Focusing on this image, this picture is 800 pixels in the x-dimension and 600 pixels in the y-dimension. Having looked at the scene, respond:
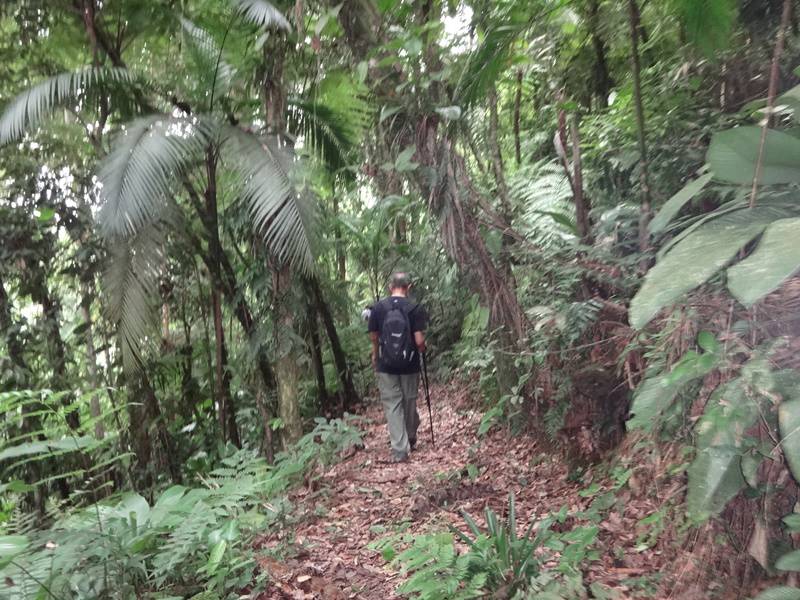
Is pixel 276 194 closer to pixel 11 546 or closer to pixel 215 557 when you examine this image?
pixel 215 557

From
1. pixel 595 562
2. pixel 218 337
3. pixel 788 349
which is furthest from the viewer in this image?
pixel 218 337

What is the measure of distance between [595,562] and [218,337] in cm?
464

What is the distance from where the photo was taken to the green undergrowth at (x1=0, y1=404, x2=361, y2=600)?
2.43m

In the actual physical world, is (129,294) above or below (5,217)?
below

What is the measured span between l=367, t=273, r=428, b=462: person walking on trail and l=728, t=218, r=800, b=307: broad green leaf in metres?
3.83

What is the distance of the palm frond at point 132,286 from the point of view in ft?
15.9

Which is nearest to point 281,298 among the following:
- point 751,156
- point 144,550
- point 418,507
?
point 418,507

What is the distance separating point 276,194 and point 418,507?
101 inches

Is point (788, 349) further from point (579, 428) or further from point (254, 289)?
point (254, 289)

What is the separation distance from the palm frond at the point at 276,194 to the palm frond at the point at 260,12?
913mm

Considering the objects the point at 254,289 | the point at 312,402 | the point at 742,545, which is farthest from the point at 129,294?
the point at 742,545

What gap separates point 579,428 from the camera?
3.77 meters

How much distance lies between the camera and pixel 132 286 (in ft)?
16.0

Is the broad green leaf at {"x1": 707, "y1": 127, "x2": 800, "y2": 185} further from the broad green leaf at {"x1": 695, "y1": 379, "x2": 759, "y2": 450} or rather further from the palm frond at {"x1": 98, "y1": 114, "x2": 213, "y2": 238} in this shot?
the palm frond at {"x1": 98, "y1": 114, "x2": 213, "y2": 238}
